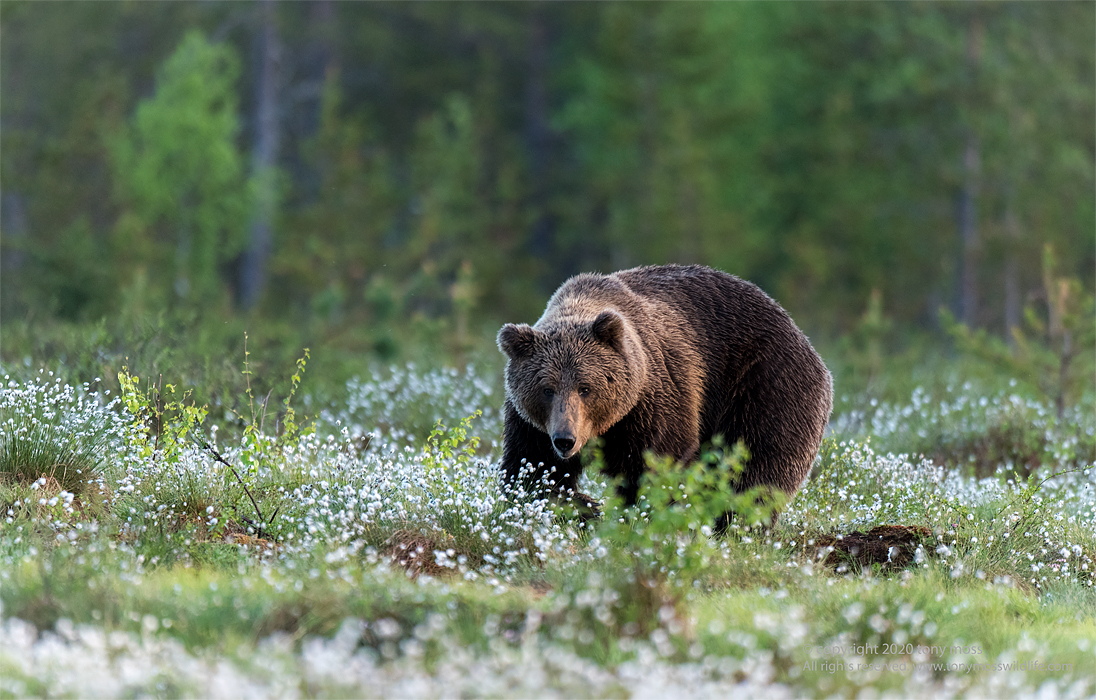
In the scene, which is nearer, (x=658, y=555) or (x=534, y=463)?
(x=658, y=555)

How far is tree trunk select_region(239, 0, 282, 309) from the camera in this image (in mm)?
26016

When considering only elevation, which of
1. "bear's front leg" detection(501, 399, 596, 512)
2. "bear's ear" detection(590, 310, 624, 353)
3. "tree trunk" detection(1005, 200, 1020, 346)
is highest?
"bear's ear" detection(590, 310, 624, 353)

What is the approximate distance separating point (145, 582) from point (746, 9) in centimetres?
3129

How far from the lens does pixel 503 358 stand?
14.8 meters

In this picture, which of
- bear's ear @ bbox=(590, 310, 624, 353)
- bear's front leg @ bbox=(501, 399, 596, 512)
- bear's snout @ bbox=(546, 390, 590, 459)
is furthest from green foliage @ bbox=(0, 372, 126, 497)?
bear's ear @ bbox=(590, 310, 624, 353)

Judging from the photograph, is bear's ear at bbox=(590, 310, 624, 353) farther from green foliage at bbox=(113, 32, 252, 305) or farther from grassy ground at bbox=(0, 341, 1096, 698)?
green foliage at bbox=(113, 32, 252, 305)

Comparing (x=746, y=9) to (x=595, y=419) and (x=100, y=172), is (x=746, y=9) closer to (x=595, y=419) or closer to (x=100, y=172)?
(x=100, y=172)

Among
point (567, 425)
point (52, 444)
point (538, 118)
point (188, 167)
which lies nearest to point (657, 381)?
point (567, 425)

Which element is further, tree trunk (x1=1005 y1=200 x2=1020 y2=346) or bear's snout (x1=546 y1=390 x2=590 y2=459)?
tree trunk (x1=1005 y1=200 x2=1020 y2=346)

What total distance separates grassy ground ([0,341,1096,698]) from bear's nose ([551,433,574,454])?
0.31 metres

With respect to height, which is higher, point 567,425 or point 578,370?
→ point 578,370

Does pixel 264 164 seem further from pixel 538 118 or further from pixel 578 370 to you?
pixel 578 370

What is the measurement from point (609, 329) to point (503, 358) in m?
8.32

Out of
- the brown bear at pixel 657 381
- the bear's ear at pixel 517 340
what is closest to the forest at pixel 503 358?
the brown bear at pixel 657 381
